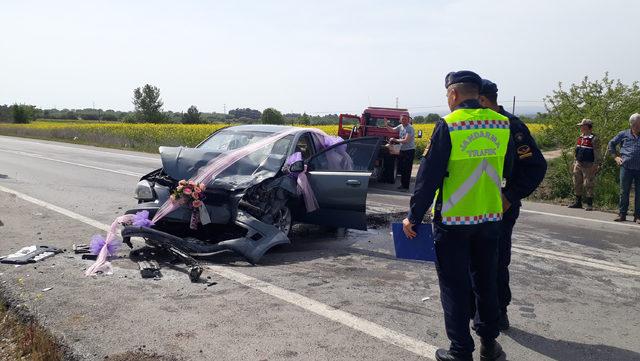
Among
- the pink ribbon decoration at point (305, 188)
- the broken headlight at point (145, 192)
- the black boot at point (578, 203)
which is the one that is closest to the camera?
the broken headlight at point (145, 192)

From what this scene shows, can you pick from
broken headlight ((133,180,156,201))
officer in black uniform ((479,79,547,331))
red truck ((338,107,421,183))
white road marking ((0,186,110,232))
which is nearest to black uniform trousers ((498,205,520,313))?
officer in black uniform ((479,79,547,331))

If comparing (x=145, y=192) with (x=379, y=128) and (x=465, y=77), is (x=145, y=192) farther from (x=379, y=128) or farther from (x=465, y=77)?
(x=379, y=128)

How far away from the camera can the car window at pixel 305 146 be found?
24.3 feet

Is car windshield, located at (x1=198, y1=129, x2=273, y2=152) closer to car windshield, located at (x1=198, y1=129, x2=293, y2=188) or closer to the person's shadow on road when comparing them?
car windshield, located at (x1=198, y1=129, x2=293, y2=188)

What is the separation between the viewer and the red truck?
1320cm

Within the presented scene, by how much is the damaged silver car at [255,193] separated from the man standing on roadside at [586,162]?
5.42m

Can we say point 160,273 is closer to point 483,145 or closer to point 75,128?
point 483,145

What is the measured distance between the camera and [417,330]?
388cm

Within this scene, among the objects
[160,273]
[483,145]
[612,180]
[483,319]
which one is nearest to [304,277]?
[160,273]

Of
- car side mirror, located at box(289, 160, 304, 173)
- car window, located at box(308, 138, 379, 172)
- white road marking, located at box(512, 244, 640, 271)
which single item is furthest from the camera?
car window, located at box(308, 138, 379, 172)

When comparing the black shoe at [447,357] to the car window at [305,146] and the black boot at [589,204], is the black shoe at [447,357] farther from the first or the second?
the black boot at [589,204]

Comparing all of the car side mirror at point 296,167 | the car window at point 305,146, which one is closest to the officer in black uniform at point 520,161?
the car side mirror at point 296,167

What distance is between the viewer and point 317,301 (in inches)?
174

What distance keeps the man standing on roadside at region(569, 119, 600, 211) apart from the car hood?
21.3 feet
